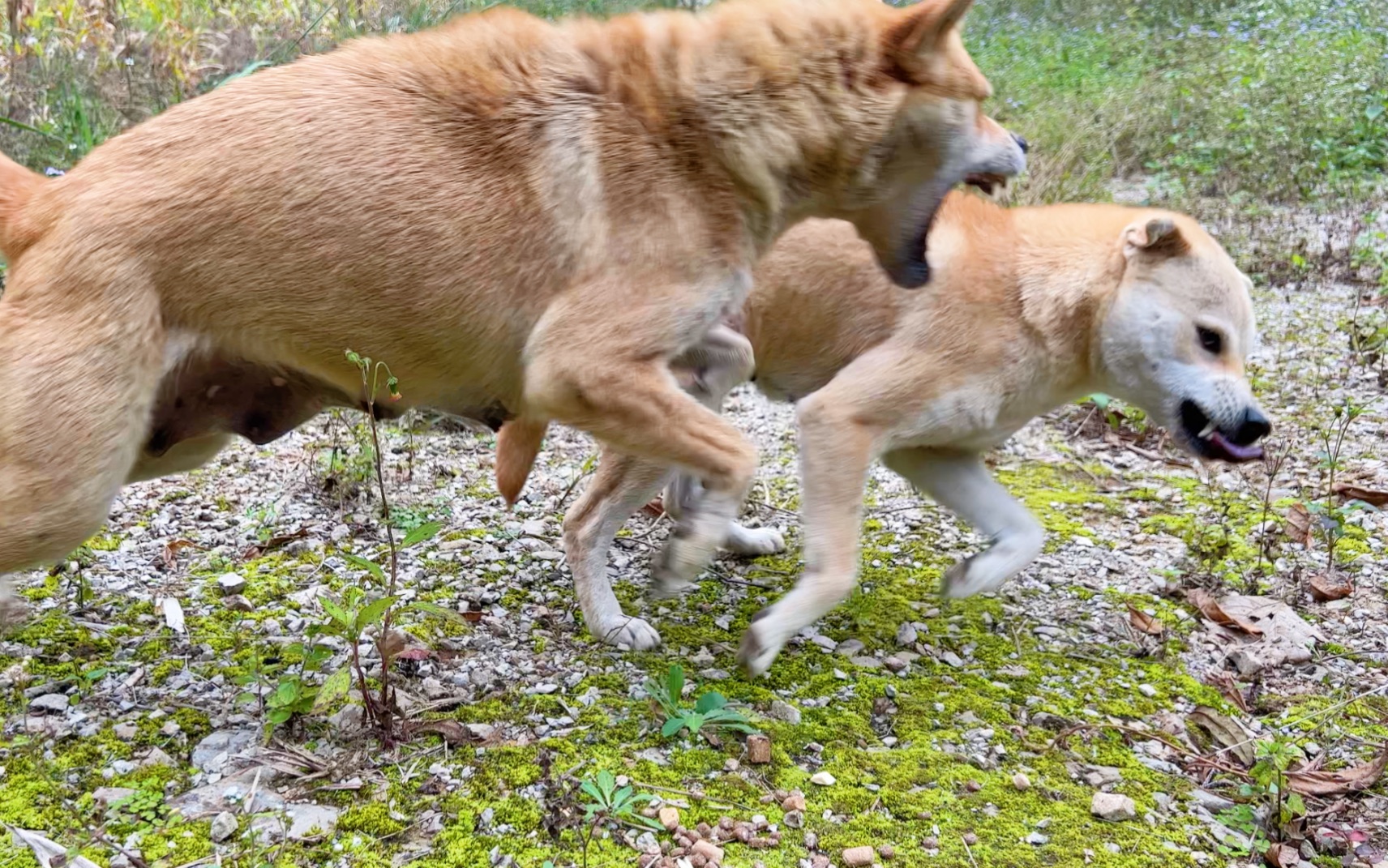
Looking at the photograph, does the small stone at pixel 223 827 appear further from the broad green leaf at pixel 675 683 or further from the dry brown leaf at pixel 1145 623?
the dry brown leaf at pixel 1145 623

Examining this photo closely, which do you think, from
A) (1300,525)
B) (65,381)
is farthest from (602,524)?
(1300,525)

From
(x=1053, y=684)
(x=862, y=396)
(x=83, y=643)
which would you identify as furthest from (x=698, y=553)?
(x=83, y=643)

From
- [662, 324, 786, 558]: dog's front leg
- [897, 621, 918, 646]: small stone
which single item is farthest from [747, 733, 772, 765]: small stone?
[897, 621, 918, 646]: small stone

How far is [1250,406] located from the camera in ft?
11.3

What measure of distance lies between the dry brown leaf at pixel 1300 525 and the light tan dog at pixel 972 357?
31.1 inches

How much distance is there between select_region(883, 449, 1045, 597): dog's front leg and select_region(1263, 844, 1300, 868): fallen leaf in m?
1.11

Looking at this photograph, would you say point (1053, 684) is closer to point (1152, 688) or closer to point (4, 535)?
point (1152, 688)

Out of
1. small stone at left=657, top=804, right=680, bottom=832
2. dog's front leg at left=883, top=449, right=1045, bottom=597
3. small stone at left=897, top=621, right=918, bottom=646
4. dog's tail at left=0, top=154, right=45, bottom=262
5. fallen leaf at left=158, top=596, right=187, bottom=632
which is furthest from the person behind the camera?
small stone at left=897, top=621, right=918, bottom=646

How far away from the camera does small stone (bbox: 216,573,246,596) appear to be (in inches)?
138

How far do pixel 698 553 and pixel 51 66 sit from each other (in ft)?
19.2

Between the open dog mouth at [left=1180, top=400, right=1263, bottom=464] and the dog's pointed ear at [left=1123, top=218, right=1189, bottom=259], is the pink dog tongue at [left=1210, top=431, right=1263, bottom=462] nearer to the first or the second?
the open dog mouth at [left=1180, top=400, right=1263, bottom=464]

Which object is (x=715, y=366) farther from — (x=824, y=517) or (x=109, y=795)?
(x=109, y=795)

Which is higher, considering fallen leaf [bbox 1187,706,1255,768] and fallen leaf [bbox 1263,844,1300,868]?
fallen leaf [bbox 1263,844,1300,868]

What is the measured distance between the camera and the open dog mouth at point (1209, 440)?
11.4 ft
